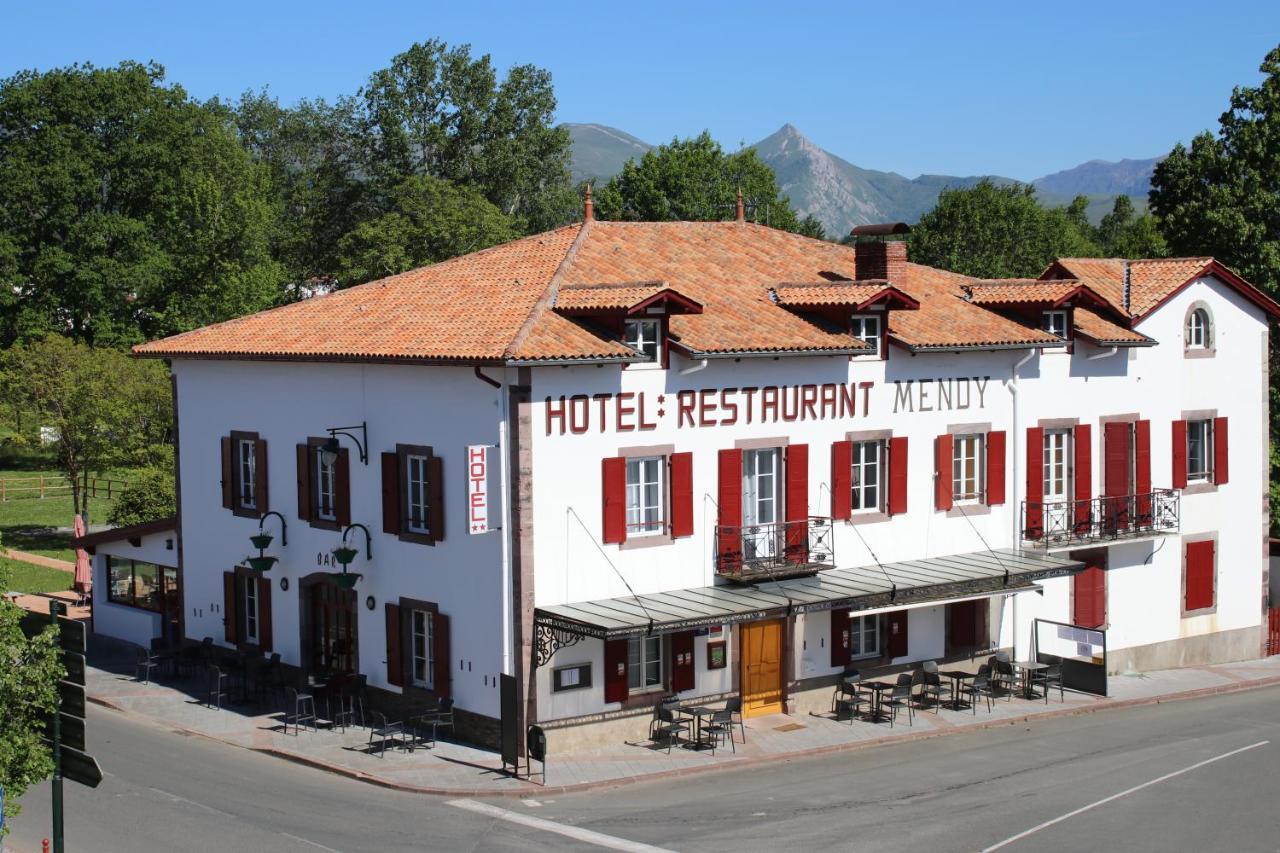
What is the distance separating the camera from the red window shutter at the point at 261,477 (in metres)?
31.1

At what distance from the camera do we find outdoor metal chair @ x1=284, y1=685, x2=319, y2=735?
28.0 meters

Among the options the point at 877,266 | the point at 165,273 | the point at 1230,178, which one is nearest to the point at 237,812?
the point at 877,266

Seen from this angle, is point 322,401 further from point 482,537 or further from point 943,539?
point 943,539

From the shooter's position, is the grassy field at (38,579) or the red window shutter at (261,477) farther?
the grassy field at (38,579)

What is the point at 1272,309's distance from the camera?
3647 cm

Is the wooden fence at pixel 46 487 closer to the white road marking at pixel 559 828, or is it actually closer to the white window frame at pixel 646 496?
the white window frame at pixel 646 496

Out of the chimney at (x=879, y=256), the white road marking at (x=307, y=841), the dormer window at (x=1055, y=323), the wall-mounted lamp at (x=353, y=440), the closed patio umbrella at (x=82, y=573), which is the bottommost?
the white road marking at (x=307, y=841)

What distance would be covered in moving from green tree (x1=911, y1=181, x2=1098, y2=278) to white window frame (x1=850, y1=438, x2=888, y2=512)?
43468 mm

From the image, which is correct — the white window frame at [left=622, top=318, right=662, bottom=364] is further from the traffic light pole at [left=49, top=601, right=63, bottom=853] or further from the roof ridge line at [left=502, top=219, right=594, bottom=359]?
the traffic light pole at [left=49, top=601, right=63, bottom=853]

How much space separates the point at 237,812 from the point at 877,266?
17.3 meters

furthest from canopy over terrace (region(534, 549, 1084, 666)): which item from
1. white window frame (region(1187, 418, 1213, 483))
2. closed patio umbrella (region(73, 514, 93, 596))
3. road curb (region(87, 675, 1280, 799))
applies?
closed patio umbrella (region(73, 514, 93, 596))

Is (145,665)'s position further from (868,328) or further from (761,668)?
(868,328)

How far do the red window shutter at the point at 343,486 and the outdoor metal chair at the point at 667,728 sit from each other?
686 centimetres

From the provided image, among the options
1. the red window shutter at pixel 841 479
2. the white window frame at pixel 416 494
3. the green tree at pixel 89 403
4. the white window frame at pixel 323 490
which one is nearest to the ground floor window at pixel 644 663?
the white window frame at pixel 416 494
